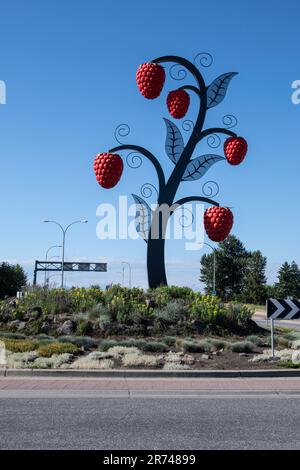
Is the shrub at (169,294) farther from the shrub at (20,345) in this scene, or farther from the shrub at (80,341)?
the shrub at (20,345)

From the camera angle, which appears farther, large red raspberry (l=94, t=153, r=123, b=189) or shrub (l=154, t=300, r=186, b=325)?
large red raspberry (l=94, t=153, r=123, b=189)

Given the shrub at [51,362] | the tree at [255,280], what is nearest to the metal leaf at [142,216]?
the shrub at [51,362]

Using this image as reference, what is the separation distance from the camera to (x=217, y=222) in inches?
838

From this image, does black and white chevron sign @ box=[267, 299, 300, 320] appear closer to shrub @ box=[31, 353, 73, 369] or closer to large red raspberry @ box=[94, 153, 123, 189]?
shrub @ box=[31, 353, 73, 369]

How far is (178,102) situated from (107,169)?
448 centimetres

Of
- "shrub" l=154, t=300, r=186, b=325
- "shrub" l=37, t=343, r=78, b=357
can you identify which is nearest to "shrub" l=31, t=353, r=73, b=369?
"shrub" l=37, t=343, r=78, b=357

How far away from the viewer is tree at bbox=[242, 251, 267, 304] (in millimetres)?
69894

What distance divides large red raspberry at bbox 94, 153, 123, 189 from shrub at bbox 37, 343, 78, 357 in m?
8.49

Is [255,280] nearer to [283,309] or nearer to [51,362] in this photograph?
[283,309]

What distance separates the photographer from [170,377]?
466 inches

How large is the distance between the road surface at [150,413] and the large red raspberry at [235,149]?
12.7 meters

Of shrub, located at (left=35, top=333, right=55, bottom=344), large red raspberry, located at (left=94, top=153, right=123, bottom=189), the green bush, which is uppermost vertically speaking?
large red raspberry, located at (left=94, top=153, right=123, bottom=189)

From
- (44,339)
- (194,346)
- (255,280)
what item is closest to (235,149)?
(194,346)

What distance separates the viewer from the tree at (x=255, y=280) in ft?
229
